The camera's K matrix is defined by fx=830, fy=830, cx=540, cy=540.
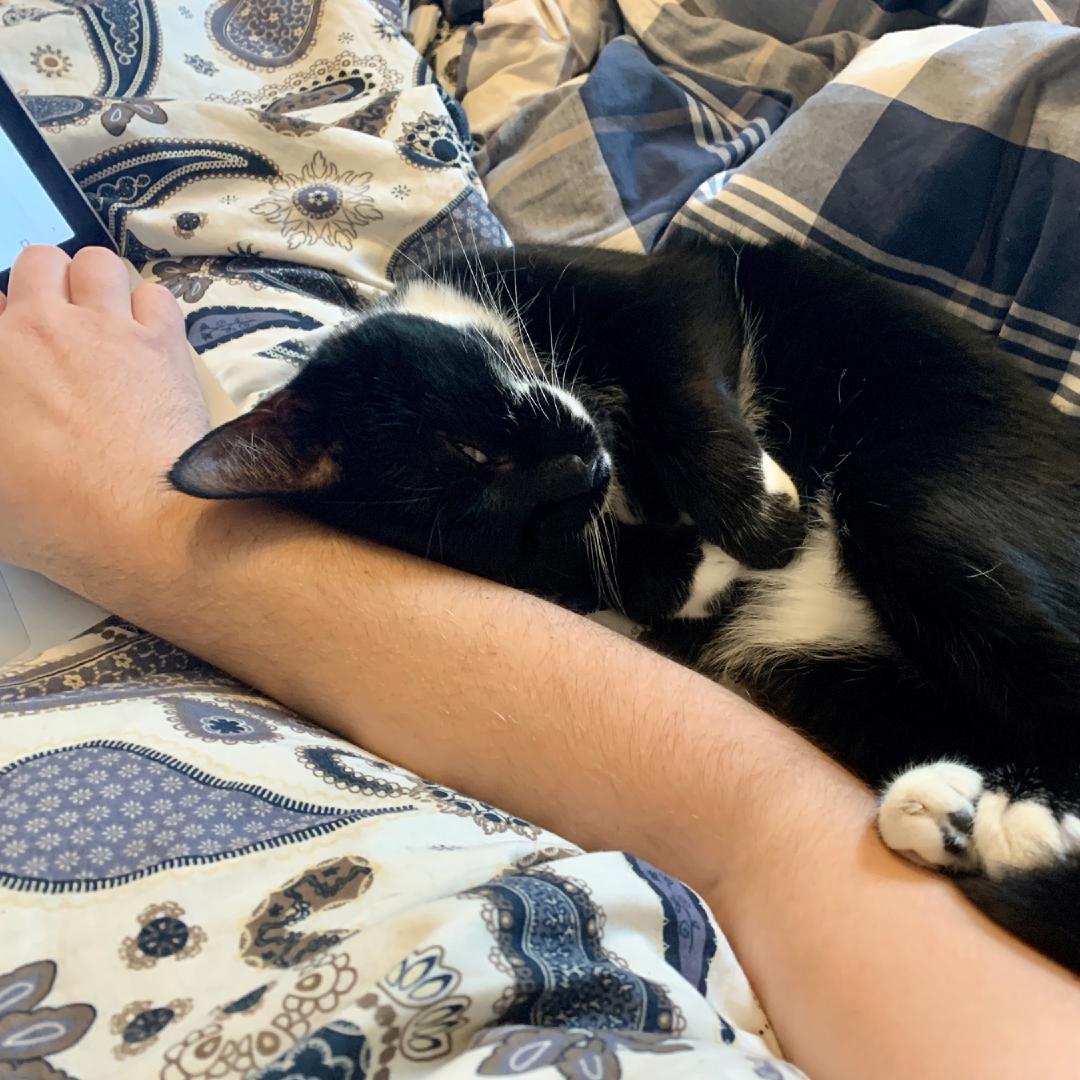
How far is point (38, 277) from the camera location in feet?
3.41

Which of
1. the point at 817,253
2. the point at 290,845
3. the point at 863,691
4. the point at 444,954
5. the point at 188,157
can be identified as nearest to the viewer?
the point at 444,954

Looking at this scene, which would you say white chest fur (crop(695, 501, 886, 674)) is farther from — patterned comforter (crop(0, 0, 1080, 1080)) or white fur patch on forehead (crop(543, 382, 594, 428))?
patterned comforter (crop(0, 0, 1080, 1080))

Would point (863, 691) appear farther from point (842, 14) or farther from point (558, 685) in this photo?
point (842, 14)

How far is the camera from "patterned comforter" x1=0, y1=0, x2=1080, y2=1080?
44 centimetres

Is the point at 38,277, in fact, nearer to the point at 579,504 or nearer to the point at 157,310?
the point at 157,310

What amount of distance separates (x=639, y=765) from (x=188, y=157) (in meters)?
1.06

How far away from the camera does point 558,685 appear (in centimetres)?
74

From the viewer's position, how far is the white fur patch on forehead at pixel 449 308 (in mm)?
1015

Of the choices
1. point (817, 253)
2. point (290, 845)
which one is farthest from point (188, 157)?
point (290, 845)

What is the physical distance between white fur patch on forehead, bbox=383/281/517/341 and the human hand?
29 cm

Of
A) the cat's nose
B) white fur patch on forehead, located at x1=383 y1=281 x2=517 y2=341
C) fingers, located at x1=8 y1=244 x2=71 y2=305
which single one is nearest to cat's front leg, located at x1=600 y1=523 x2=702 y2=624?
the cat's nose

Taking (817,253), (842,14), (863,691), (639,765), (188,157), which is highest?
(188,157)

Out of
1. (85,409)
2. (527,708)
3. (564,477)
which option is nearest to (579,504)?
(564,477)

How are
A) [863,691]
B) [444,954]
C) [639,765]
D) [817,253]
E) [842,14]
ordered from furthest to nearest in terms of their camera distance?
[842,14] < [817,253] < [863,691] < [639,765] < [444,954]
